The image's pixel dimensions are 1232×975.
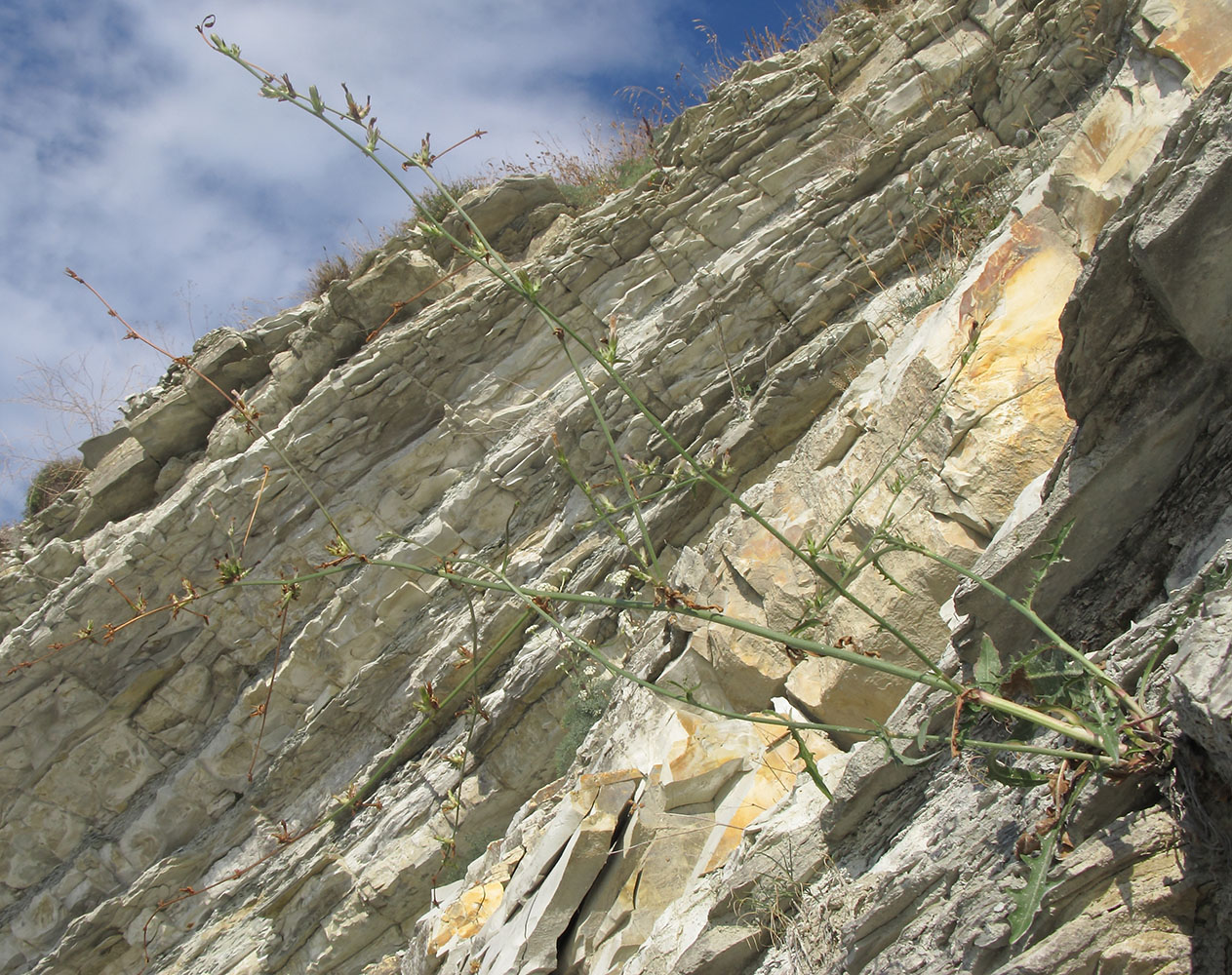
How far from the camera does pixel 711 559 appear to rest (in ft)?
16.3

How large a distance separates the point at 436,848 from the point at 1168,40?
6.79 metres

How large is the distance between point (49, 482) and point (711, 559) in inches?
356

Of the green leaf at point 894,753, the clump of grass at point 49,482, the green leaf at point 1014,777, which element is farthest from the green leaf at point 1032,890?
the clump of grass at point 49,482

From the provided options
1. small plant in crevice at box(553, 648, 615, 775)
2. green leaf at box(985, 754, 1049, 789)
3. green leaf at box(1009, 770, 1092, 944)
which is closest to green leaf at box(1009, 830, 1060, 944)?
green leaf at box(1009, 770, 1092, 944)

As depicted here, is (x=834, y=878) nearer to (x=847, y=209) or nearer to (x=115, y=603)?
(x=847, y=209)

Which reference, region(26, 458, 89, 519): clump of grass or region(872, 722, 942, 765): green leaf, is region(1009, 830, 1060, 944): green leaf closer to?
region(872, 722, 942, 765): green leaf

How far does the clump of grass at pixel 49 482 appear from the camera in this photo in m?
9.77

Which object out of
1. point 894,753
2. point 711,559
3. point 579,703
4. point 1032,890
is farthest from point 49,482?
point 1032,890

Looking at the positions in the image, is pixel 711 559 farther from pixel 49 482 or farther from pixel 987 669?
pixel 49 482

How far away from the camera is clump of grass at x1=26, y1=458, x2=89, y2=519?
9.77 m

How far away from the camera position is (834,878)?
8.23 feet

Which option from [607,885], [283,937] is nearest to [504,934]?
[607,885]

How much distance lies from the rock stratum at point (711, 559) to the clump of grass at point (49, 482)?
0.74 meters

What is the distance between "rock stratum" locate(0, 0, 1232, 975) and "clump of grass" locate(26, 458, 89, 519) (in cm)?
74
